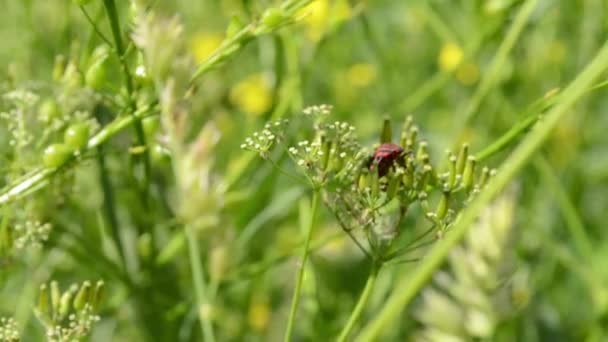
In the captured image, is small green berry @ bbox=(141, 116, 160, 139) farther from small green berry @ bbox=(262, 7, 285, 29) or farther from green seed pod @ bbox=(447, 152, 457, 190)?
green seed pod @ bbox=(447, 152, 457, 190)

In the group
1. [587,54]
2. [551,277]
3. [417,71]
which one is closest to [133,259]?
[551,277]

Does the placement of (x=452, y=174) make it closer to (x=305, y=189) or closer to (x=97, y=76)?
(x=97, y=76)

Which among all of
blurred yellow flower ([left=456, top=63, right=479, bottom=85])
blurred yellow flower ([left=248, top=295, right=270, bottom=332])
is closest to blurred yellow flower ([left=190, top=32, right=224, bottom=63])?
blurred yellow flower ([left=456, top=63, right=479, bottom=85])

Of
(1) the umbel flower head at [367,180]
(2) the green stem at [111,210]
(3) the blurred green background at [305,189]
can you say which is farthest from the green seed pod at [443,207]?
(2) the green stem at [111,210]

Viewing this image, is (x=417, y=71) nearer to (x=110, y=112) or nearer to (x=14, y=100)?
(x=110, y=112)

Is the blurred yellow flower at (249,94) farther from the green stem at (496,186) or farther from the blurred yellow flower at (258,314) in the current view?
the green stem at (496,186)

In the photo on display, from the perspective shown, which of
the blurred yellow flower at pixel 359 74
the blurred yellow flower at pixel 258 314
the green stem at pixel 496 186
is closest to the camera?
the green stem at pixel 496 186

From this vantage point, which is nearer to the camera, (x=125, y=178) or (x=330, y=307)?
(x=125, y=178)
